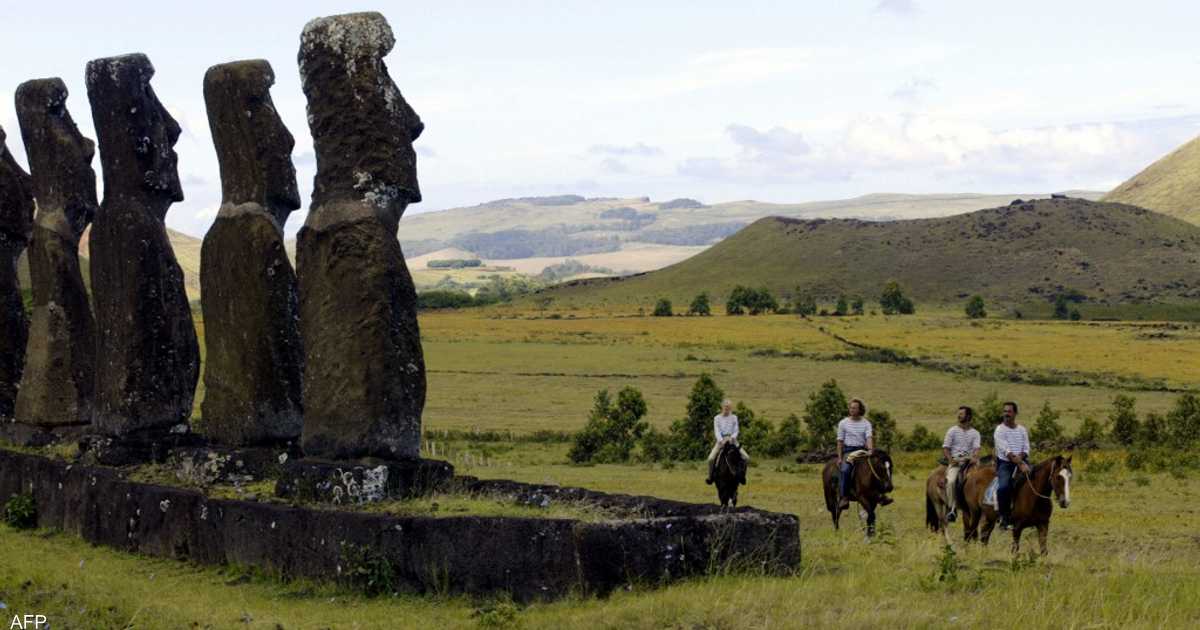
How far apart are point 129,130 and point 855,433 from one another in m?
10.5

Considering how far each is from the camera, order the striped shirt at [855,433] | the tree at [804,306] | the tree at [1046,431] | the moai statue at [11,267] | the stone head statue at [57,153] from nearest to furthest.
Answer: the striped shirt at [855,433] → the stone head statue at [57,153] → the moai statue at [11,267] → the tree at [1046,431] → the tree at [804,306]

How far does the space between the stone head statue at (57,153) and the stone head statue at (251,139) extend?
4917mm

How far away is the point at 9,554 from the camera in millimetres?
17234

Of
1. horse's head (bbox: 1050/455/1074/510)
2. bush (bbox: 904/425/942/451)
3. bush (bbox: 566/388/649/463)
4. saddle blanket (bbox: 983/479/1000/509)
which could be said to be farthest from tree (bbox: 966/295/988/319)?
horse's head (bbox: 1050/455/1074/510)

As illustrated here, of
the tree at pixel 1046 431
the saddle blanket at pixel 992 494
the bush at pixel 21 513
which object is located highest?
the saddle blanket at pixel 992 494

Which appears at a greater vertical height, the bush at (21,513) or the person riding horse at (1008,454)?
the person riding horse at (1008,454)

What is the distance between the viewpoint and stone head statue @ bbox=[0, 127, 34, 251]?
993 inches

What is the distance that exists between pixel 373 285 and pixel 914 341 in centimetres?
8078

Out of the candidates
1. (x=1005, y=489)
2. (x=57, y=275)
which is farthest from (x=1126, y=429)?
(x=57, y=275)

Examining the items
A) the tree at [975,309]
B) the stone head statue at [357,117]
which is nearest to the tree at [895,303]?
the tree at [975,309]

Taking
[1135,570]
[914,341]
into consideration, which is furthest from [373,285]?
[914,341]

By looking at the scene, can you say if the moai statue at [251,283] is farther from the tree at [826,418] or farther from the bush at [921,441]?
the bush at [921,441]

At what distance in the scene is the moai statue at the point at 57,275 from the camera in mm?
23125

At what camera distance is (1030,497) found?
56.7 ft
